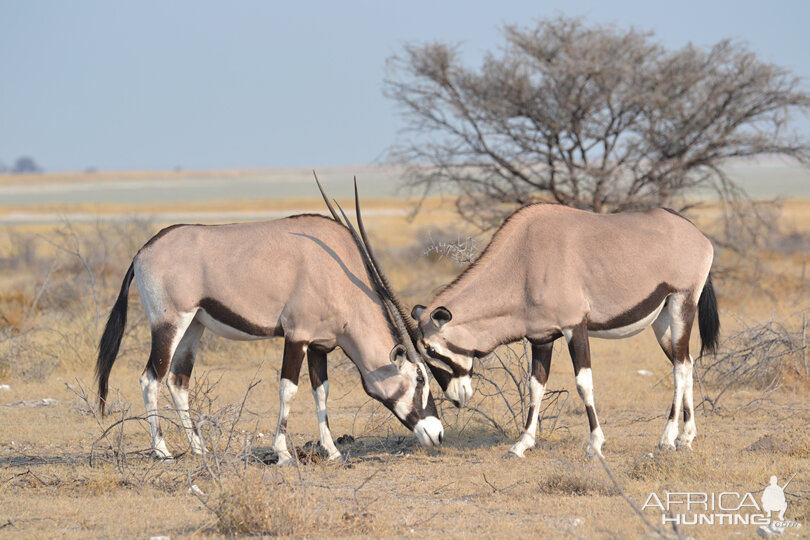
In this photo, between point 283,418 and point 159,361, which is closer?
point 283,418

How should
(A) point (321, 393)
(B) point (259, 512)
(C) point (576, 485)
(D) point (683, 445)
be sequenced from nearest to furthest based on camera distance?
(B) point (259, 512) → (C) point (576, 485) → (D) point (683, 445) → (A) point (321, 393)

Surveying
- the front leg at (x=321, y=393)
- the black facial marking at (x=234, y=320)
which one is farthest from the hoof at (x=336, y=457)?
the black facial marking at (x=234, y=320)

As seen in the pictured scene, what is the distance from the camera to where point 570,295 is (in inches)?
317

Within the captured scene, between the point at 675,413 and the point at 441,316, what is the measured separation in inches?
81.8

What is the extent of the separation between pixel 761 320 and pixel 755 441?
24.6 feet

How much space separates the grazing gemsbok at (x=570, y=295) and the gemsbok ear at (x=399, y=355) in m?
0.20

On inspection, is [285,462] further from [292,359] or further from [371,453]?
[371,453]

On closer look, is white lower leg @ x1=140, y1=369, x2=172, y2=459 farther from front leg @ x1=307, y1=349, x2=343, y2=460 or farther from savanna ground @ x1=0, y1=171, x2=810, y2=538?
front leg @ x1=307, y1=349, x2=343, y2=460

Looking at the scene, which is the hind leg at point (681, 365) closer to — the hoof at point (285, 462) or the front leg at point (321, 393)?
A: the front leg at point (321, 393)

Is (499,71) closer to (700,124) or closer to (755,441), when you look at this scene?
(700,124)

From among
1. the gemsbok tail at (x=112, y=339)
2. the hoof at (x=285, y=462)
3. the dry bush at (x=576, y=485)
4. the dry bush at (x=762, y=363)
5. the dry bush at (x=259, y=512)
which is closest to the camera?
the dry bush at (x=259, y=512)

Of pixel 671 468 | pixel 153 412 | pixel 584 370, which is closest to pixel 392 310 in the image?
pixel 584 370

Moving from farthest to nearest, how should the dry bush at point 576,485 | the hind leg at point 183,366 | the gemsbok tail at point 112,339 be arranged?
the hind leg at point 183,366 < the gemsbok tail at point 112,339 < the dry bush at point 576,485

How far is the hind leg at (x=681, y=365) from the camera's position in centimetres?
833
